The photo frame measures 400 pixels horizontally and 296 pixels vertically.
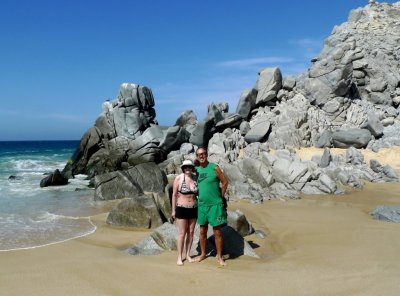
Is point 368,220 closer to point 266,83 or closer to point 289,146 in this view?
point 289,146

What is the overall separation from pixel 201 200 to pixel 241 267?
138cm

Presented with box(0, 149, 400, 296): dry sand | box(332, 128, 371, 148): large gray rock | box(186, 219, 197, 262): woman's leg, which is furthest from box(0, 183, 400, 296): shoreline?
box(332, 128, 371, 148): large gray rock

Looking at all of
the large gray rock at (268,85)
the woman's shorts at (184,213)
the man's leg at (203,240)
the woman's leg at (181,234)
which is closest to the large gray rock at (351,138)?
the large gray rock at (268,85)

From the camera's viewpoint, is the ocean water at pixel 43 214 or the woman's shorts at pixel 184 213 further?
the ocean water at pixel 43 214

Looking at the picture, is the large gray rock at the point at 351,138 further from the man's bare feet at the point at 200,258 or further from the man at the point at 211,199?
the man's bare feet at the point at 200,258

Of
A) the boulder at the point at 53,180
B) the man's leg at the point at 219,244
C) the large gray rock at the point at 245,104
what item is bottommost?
the boulder at the point at 53,180

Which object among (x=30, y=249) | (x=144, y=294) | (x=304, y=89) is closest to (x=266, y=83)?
(x=304, y=89)

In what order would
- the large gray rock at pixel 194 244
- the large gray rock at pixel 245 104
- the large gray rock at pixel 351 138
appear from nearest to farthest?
the large gray rock at pixel 194 244 → the large gray rock at pixel 351 138 → the large gray rock at pixel 245 104

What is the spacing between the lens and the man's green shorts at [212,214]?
7.03 metres

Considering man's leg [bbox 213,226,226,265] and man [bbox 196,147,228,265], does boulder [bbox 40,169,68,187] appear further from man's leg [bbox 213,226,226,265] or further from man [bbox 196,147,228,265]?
man's leg [bbox 213,226,226,265]

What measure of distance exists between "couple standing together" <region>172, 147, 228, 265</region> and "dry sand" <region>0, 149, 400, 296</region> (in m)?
0.57

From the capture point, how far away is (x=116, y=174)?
1802 cm

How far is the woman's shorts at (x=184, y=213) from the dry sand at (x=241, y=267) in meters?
0.84

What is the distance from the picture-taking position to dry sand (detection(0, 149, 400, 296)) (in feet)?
19.3
